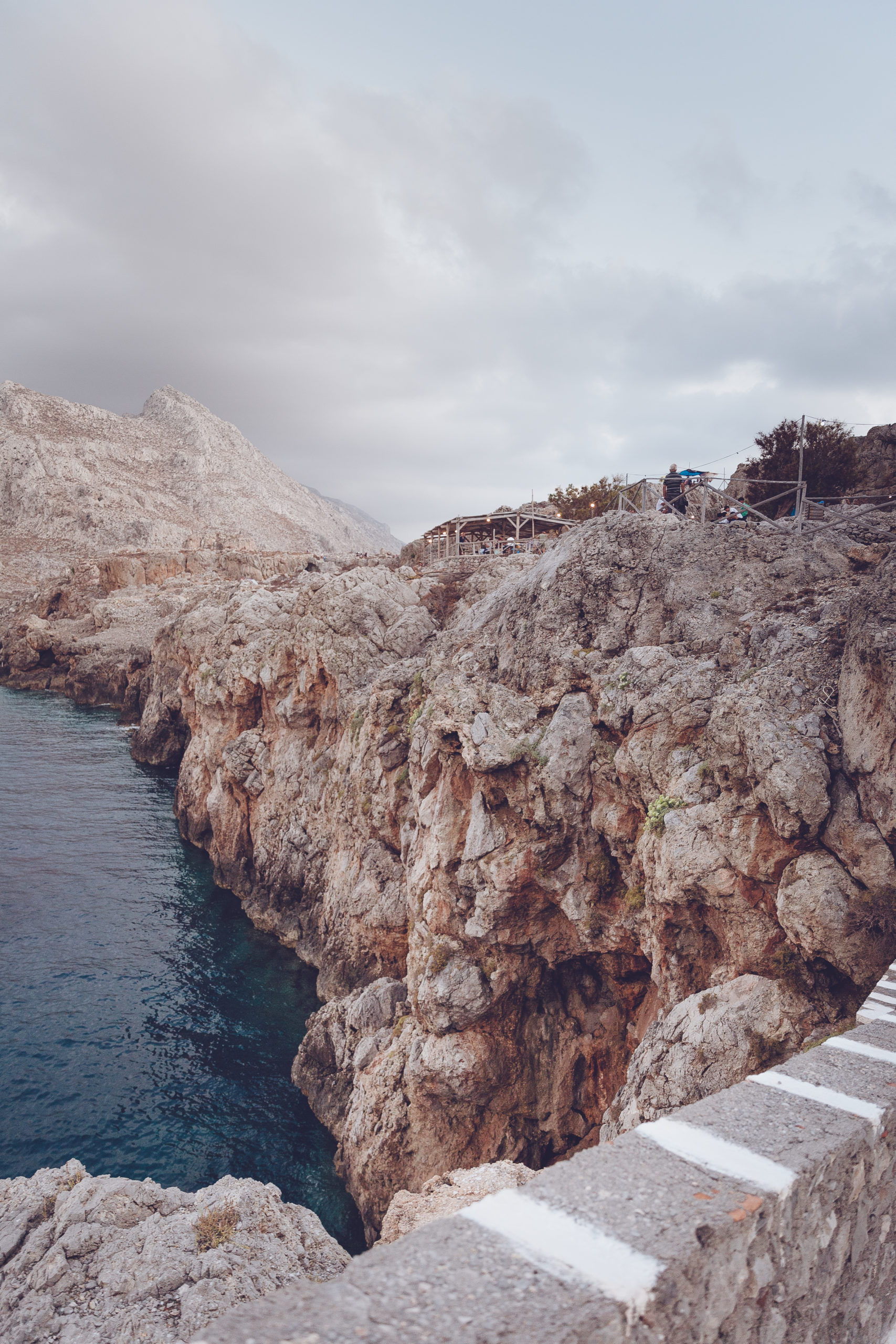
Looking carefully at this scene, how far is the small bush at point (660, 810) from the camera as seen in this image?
40.1 ft

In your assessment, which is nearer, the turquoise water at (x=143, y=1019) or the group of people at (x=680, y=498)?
the turquoise water at (x=143, y=1019)

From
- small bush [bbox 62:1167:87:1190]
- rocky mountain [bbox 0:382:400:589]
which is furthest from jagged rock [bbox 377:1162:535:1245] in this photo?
rocky mountain [bbox 0:382:400:589]

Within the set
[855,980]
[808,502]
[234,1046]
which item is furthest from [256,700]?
[855,980]

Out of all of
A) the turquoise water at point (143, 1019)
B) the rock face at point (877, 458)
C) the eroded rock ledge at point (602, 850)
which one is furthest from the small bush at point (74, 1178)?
the rock face at point (877, 458)

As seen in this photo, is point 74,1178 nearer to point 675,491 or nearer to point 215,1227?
point 215,1227

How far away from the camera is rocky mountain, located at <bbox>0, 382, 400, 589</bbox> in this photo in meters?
116

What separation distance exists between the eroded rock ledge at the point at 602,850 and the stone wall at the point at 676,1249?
233 inches

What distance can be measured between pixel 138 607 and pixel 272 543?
272 ft

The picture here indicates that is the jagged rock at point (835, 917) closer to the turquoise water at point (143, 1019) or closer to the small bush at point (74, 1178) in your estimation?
the small bush at point (74, 1178)

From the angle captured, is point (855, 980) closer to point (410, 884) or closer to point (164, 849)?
point (410, 884)

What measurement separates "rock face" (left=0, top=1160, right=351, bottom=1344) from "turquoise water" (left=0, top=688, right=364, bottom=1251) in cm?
616

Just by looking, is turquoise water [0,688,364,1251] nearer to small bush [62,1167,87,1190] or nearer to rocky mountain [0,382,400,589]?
small bush [62,1167,87,1190]

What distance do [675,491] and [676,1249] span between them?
81.4ft

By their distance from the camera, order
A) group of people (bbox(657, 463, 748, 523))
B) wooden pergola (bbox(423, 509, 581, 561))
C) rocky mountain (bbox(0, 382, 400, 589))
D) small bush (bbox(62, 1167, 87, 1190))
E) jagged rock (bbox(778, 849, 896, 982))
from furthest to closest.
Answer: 1. rocky mountain (bbox(0, 382, 400, 589))
2. wooden pergola (bbox(423, 509, 581, 561))
3. group of people (bbox(657, 463, 748, 523))
4. small bush (bbox(62, 1167, 87, 1190))
5. jagged rock (bbox(778, 849, 896, 982))
